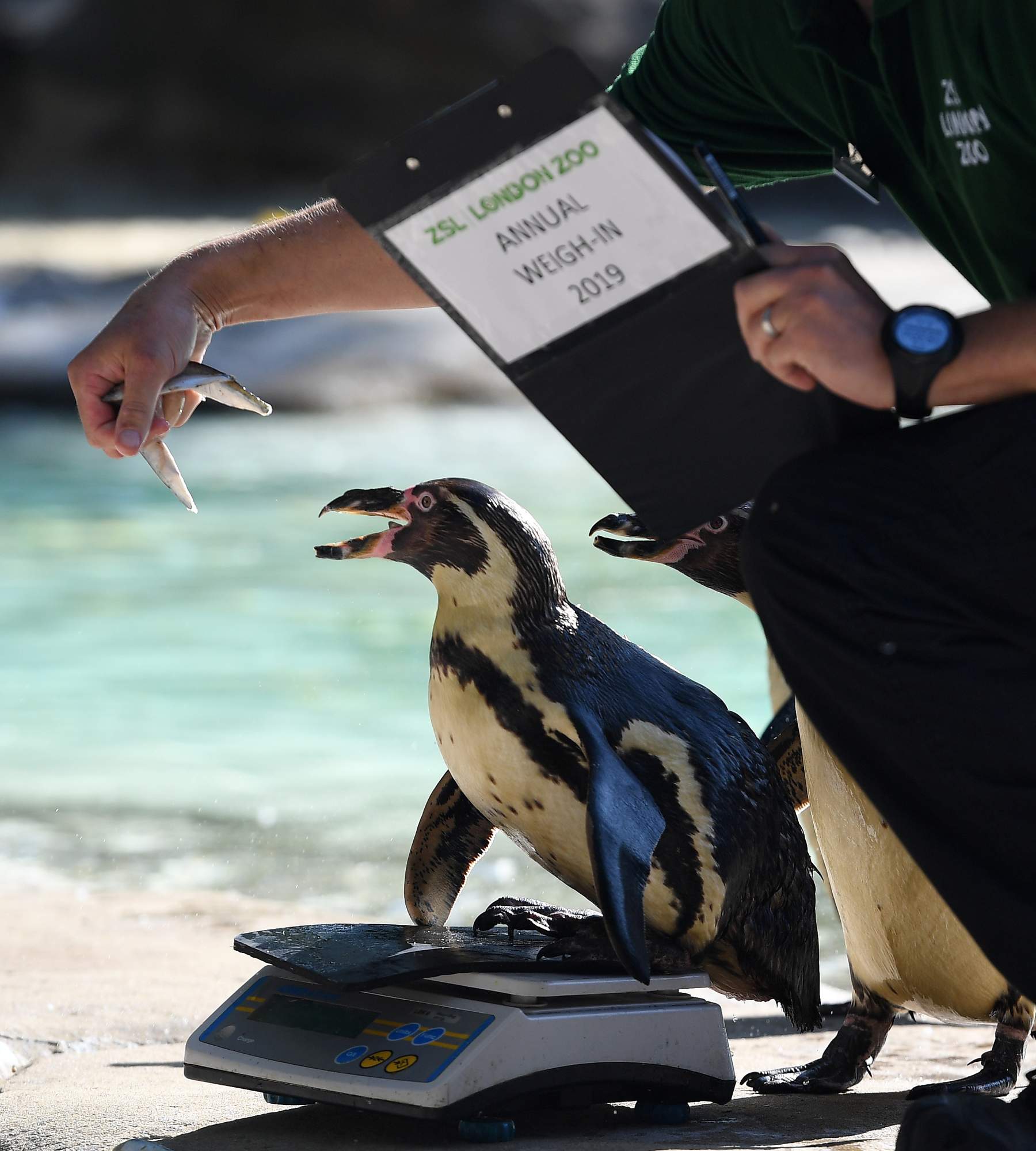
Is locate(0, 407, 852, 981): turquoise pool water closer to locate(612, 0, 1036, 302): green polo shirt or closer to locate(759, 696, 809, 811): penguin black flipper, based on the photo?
locate(759, 696, 809, 811): penguin black flipper

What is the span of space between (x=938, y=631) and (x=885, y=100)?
439 mm

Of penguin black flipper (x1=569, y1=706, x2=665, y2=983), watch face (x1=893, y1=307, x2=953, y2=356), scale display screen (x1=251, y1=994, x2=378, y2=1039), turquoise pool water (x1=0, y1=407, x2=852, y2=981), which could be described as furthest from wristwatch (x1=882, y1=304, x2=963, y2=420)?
turquoise pool water (x1=0, y1=407, x2=852, y2=981)

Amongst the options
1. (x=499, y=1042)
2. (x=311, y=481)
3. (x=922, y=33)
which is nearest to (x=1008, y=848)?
(x=499, y=1042)

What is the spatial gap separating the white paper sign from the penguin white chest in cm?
48

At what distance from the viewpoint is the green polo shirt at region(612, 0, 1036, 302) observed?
3.36 ft

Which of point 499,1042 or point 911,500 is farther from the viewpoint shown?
point 499,1042

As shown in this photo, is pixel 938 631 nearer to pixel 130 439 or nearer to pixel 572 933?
pixel 572 933

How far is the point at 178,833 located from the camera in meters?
3.23

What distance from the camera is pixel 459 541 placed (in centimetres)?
147

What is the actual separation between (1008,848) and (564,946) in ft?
1.58

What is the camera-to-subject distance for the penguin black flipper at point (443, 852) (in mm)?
1544

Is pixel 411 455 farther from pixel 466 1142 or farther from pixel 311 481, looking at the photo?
pixel 466 1142

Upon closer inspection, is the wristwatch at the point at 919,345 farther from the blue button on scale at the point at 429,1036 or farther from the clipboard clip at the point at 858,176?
the blue button on scale at the point at 429,1036

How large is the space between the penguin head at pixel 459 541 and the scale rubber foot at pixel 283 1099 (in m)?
0.49
